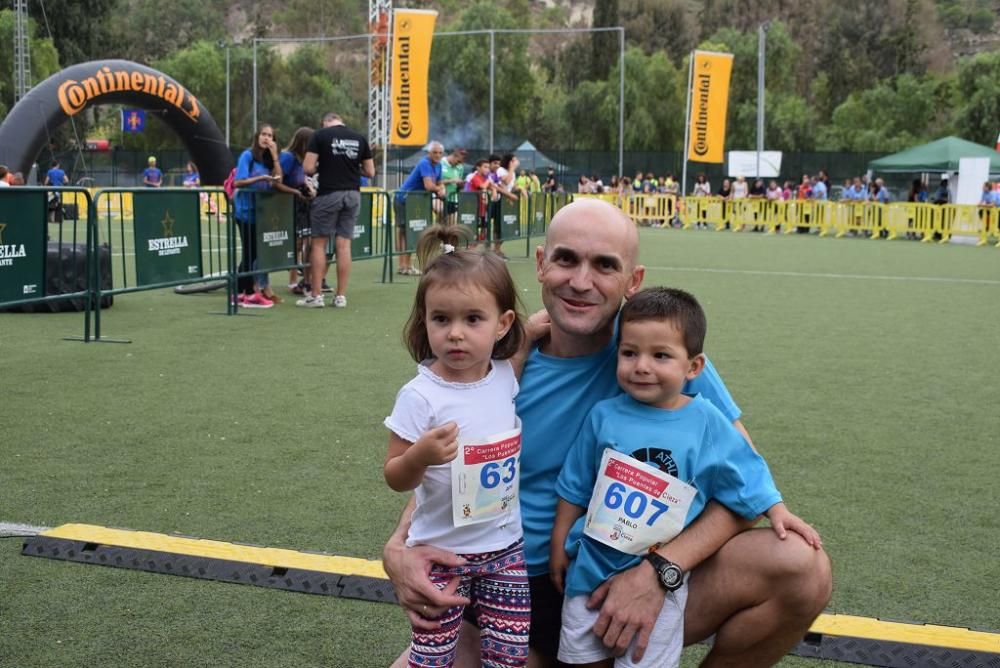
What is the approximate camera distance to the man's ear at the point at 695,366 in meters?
2.57

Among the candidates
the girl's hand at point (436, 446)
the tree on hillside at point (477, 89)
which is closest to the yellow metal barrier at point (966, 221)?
the girl's hand at point (436, 446)

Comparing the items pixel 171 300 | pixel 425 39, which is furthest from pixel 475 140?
pixel 171 300

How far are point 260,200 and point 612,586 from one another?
30.8 ft

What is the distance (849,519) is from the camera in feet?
15.3

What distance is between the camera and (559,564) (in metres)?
2.62

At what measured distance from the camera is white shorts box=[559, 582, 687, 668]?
2.53m

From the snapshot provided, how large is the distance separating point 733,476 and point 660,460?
19 centimetres

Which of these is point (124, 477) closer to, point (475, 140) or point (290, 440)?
point (290, 440)

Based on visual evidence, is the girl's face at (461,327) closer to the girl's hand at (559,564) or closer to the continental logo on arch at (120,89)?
the girl's hand at (559,564)

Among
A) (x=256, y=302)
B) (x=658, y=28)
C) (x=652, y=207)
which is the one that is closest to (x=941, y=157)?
(x=652, y=207)

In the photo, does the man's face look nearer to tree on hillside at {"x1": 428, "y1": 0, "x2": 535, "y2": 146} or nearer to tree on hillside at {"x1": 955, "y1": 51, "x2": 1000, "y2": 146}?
tree on hillside at {"x1": 955, "y1": 51, "x2": 1000, "y2": 146}

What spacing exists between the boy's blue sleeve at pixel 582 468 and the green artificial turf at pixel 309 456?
1.01 meters

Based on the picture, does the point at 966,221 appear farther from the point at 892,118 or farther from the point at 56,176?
the point at 892,118

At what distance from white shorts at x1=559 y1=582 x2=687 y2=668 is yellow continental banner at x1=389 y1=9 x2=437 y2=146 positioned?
24.2 m
